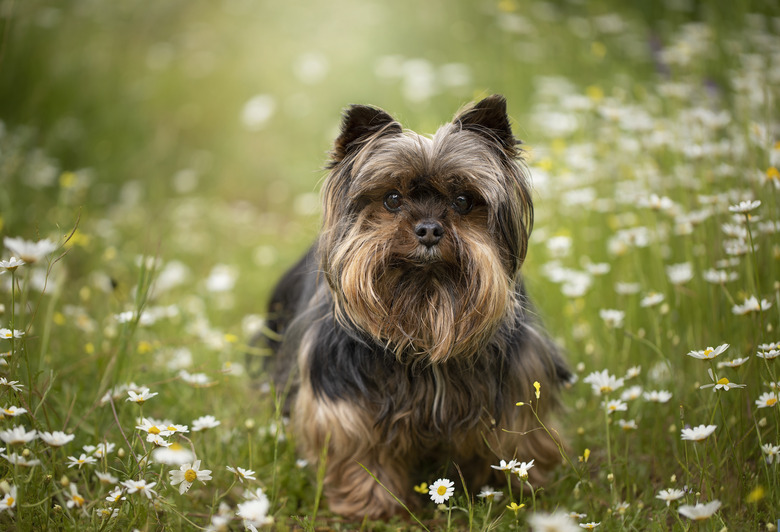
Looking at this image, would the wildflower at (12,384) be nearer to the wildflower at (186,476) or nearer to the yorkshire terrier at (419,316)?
the wildflower at (186,476)

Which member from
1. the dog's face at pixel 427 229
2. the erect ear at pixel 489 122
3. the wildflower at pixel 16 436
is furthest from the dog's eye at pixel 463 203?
the wildflower at pixel 16 436

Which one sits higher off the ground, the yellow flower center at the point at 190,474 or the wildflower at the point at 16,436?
the wildflower at the point at 16,436

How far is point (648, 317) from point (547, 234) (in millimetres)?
1164

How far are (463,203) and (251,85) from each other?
7.01m

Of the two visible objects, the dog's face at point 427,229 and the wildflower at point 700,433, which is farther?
the dog's face at point 427,229

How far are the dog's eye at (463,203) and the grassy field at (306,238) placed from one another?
57 cm

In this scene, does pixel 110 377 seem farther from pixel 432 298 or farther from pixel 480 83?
pixel 480 83

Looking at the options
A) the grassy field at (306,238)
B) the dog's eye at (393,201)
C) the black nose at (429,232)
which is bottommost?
the grassy field at (306,238)

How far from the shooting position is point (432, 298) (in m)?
2.67

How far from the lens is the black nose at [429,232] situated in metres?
2.44

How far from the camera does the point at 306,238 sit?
20.5 ft

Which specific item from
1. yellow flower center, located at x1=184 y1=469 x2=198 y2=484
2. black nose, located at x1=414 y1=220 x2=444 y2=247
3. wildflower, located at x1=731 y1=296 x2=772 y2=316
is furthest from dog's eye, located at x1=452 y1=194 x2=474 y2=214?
yellow flower center, located at x1=184 y1=469 x2=198 y2=484

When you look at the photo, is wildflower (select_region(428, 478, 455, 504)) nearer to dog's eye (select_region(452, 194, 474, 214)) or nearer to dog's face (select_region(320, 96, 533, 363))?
dog's face (select_region(320, 96, 533, 363))

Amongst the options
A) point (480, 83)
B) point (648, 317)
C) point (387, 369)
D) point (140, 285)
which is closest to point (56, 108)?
point (480, 83)
